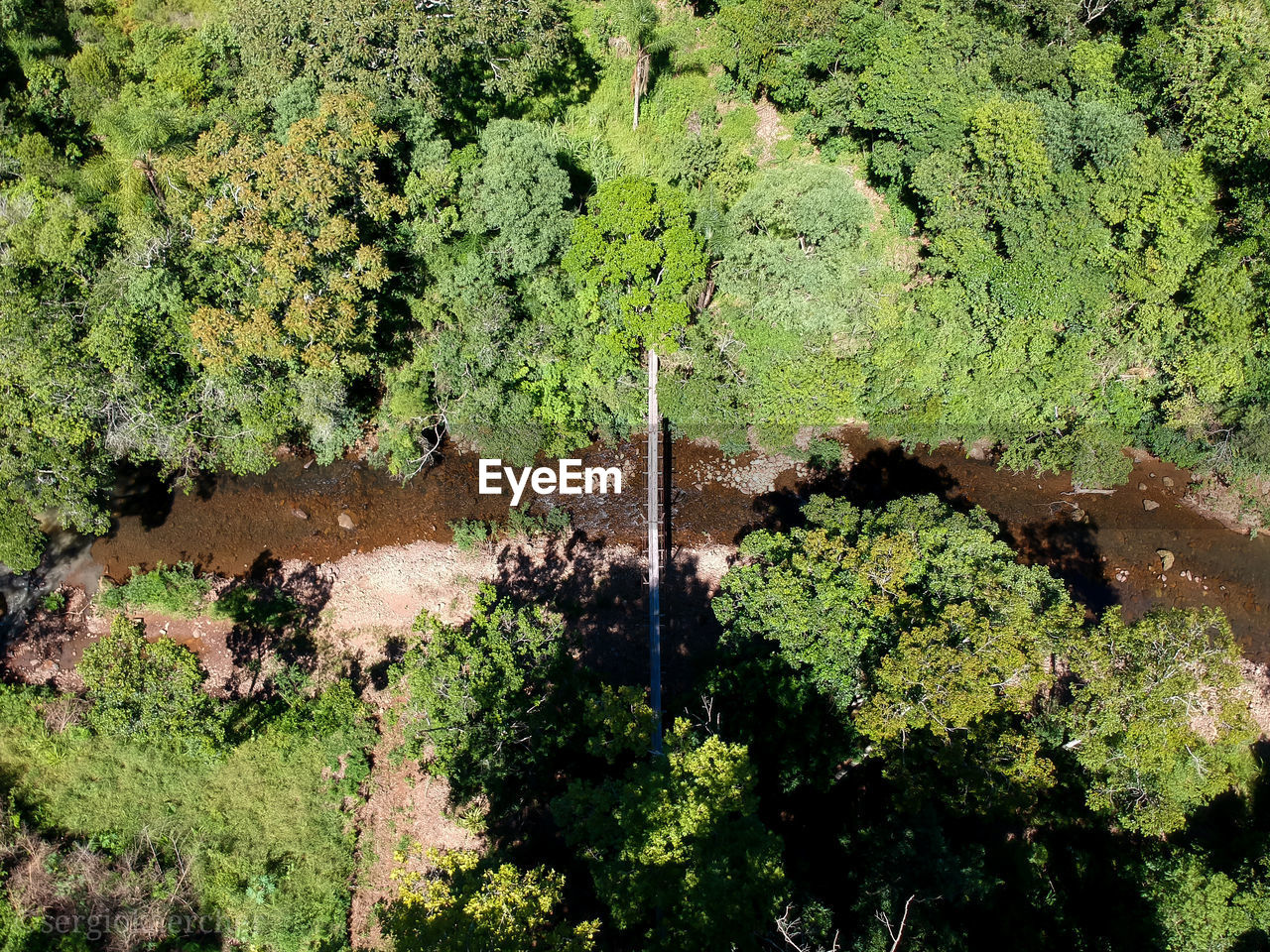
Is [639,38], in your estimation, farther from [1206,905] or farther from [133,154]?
[1206,905]

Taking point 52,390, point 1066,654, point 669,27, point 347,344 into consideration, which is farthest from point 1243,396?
point 52,390

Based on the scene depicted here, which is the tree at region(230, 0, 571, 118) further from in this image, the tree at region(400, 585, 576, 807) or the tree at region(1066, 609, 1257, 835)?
the tree at region(1066, 609, 1257, 835)

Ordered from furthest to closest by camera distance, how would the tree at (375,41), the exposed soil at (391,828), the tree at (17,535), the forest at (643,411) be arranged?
the exposed soil at (391,828)
the tree at (375,41)
the tree at (17,535)
the forest at (643,411)

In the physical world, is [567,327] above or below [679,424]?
above

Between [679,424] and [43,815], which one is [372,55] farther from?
[43,815]

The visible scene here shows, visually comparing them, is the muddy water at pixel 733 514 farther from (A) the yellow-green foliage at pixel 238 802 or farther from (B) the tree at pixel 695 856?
(B) the tree at pixel 695 856

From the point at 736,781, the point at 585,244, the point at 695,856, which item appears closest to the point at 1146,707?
the point at 736,781

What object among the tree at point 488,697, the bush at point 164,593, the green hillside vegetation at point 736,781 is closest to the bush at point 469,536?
the green hillside vegetation at point 736,781
